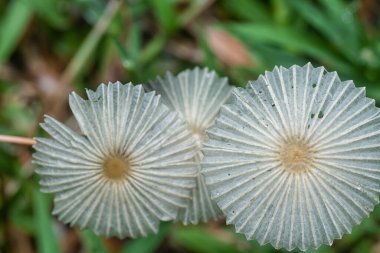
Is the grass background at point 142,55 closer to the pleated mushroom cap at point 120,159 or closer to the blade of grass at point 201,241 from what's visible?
the blade of grass at point 201,241

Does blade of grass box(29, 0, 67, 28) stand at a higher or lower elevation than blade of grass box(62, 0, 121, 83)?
higher

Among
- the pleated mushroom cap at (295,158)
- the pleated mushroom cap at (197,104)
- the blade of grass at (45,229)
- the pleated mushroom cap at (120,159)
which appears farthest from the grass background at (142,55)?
the pleated mushroom cap at (295,158)

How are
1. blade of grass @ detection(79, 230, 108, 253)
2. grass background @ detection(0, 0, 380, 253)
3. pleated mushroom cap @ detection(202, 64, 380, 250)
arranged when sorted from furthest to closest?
grass background @ detection(0, 0, 380, 253), blade of grass @ detection(79, 230, 108, 253), pleated mushroom cap @ detection(202, 64, 380, 250)

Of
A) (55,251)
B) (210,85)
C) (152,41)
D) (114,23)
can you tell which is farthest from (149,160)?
(152,41)

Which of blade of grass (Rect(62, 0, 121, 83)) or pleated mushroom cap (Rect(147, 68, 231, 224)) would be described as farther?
blade of grass (Rect(62, 0, 121, 83))

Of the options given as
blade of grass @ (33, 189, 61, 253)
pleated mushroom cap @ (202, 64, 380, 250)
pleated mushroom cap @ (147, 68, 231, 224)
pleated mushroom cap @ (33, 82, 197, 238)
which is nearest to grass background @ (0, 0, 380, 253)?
blade of grass @ (33, 189, 61, 253)

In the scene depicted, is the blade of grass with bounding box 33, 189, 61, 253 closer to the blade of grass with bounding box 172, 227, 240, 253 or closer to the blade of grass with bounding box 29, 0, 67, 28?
the blade of grass with bounding box 172, 227, 240, 253

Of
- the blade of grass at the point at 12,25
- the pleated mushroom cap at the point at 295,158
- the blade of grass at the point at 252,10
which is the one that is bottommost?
the pleated mushroom cap at the point at 295,158

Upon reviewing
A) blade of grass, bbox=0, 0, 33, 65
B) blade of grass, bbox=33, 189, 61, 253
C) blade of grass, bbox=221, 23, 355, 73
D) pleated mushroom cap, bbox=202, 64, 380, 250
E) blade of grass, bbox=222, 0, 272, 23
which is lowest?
pleated mushroom cap, bbox=202, 64, 380, 250
